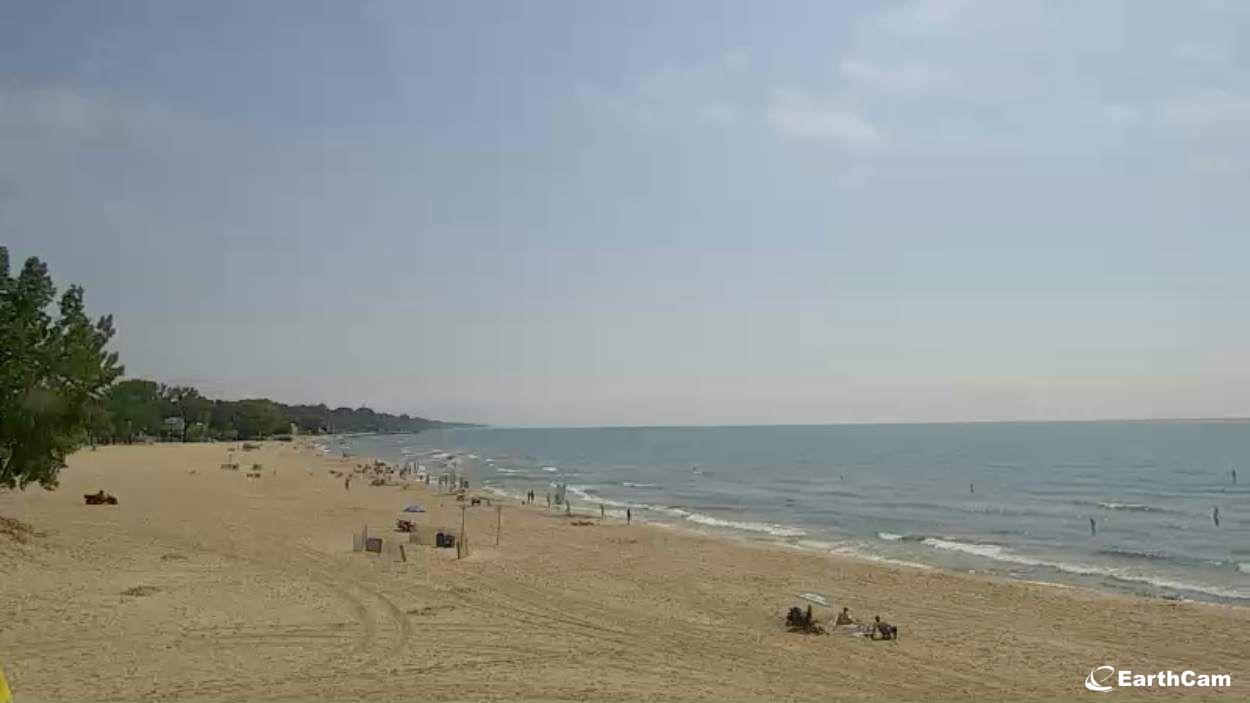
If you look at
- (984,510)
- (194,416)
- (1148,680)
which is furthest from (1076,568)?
(194,416)

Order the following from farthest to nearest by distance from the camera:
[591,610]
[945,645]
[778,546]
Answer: [778,546] → [591,610] → [945,645]

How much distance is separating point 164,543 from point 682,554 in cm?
1443

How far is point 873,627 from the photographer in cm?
1598

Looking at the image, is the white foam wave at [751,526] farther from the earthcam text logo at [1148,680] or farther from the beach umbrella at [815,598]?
the earthcam text logo at [1148,680]

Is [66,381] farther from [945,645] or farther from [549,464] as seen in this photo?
[549,464]

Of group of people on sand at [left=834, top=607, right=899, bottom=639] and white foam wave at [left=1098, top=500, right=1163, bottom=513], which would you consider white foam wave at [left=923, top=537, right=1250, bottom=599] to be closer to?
group of people on sand at [left=834, top=607, right=899, bottom=639]

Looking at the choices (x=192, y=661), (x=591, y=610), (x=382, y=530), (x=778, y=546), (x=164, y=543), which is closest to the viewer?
(x=192, y=661)

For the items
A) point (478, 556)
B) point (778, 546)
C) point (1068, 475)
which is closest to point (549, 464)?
point (1068, 475)

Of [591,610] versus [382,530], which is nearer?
[591,610]

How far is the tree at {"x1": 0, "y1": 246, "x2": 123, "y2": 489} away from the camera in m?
18.9

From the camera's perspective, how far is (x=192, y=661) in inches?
453

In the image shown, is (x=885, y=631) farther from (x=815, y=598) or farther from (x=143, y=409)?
(x=143, y=409)

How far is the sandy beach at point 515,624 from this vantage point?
36.9 feet

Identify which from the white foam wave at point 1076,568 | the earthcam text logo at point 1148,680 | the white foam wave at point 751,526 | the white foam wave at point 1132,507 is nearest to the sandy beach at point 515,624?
the earthcam text logo at point 1148,680
